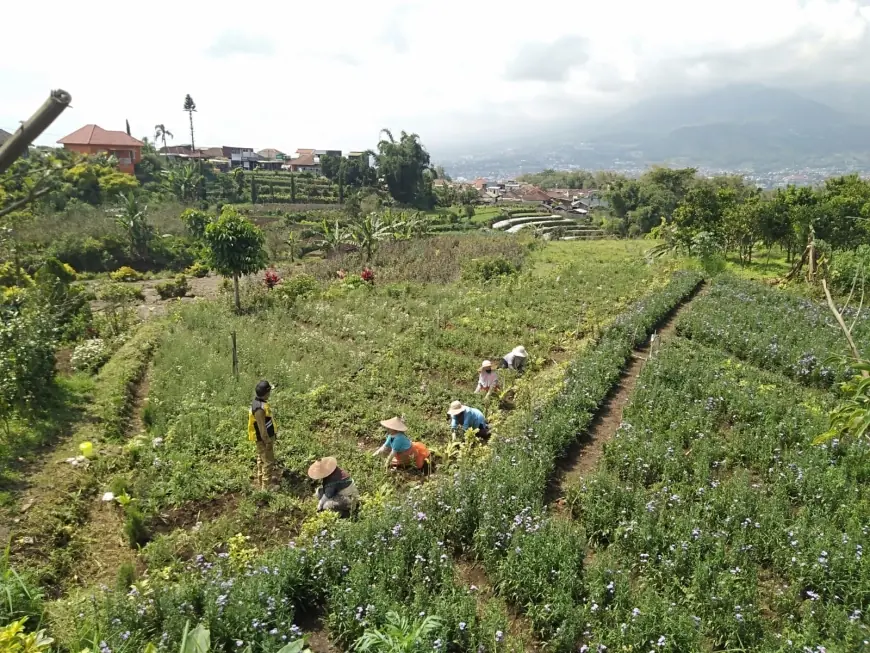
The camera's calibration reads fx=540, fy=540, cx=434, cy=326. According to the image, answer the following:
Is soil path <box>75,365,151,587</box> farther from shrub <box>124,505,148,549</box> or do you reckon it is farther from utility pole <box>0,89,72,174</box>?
utility pole <box>0,89,72,174</box>

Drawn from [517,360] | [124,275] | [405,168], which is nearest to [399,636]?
[517,360]

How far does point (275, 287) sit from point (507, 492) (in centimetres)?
1442

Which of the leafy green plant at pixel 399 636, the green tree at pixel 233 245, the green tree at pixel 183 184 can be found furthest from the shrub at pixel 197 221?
the leafy green plant at pixel 399 636

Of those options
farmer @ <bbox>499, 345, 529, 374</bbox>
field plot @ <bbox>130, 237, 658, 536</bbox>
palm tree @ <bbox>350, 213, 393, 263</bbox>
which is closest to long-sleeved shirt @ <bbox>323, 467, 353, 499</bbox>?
field plot @ <bbox>130, 237, 658, 536</bbox>

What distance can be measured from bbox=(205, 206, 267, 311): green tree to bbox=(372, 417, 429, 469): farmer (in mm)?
10439

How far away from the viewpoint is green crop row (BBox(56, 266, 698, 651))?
4.46 metres

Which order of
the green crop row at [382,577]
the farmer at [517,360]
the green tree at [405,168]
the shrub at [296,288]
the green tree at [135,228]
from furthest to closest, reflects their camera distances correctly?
the green tree at [405,168]
the green tree at [135,228]
the shrub at [296,288]
the farmer at [517,360]
the green crop row at [382,577]

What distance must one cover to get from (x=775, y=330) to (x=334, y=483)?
37.9ft

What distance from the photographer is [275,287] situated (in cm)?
1883

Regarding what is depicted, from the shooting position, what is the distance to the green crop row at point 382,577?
4465 mm

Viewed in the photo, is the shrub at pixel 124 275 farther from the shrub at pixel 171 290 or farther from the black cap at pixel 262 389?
the black cap at pixel 262 389

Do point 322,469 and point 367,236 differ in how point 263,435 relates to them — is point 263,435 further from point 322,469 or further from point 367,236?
point 367,236

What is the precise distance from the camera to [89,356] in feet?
41.2

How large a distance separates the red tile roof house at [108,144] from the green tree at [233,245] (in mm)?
44436
